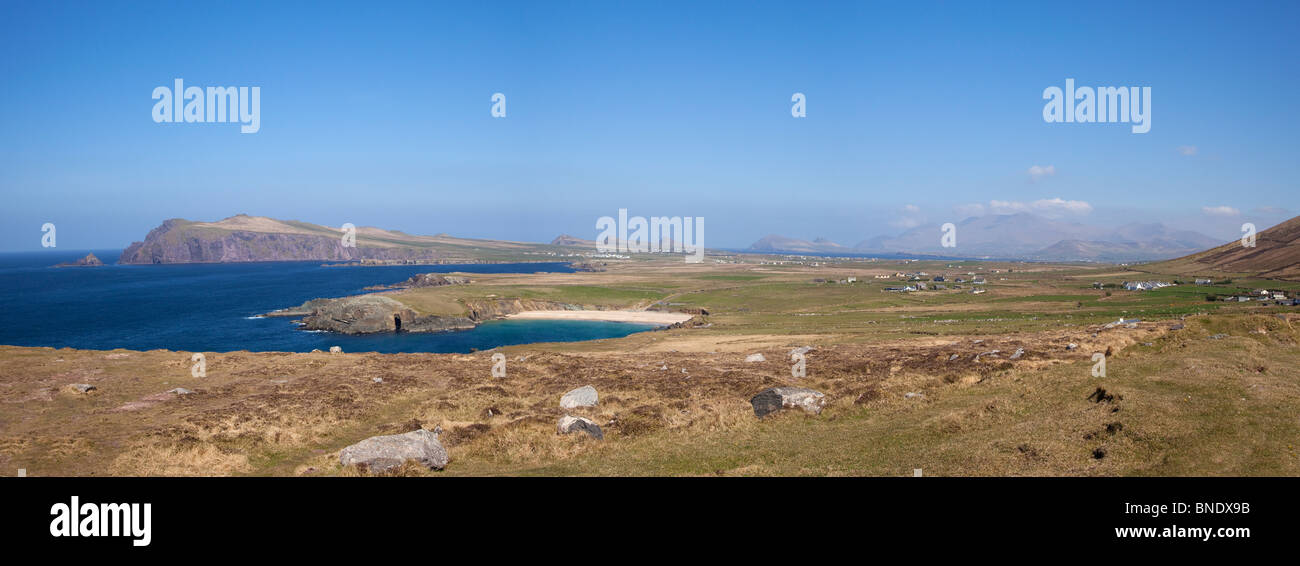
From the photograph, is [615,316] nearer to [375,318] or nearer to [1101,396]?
[375,318]

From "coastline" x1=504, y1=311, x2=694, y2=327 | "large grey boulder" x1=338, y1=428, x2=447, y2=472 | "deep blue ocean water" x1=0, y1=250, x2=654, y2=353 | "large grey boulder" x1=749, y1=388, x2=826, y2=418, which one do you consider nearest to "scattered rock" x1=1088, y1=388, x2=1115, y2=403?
"large grey boulder" x1=749, y1=388, x2=826, y2=418

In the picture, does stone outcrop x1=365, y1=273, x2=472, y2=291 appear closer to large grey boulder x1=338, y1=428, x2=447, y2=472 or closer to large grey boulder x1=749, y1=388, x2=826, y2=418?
large grey boulder x1=749, y1=388, x2=826, y2=418

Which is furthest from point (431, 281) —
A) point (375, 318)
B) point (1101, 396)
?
point (1101, 396)

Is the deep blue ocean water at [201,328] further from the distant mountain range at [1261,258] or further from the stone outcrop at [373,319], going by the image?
the distant mountain range at [1261,258]

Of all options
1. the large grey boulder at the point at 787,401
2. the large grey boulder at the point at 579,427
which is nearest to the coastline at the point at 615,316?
the large grey boulder at the point at 787,401
